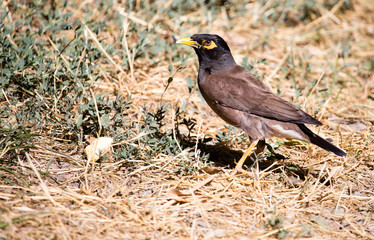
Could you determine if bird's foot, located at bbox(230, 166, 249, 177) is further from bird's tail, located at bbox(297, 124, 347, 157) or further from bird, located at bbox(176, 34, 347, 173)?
bird's tail, located at bbox(297, 124, 347, 157)

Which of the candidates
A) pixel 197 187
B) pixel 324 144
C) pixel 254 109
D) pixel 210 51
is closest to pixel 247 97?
pixel 254 109

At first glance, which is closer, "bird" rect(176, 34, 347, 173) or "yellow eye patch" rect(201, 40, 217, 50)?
"bird" rect(176, 34, 347, 173)

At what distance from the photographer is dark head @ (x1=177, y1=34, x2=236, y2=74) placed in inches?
185

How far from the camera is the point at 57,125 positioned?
13.5 feet

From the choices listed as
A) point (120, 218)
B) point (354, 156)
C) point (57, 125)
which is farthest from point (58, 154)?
point (354, 156)

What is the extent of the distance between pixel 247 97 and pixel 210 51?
0.75m

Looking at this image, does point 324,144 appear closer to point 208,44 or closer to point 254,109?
point 254,109

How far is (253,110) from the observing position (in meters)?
4.32

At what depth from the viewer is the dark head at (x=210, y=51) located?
471 centimetres

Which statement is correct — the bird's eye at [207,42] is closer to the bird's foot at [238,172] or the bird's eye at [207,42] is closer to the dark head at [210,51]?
the dark head at [210,51]

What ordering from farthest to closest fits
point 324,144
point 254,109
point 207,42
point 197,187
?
point 207,42 → point 254,109 → point 324,144 → point 197,187

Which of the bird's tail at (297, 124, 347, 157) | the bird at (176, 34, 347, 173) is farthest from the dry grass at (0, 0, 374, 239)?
the bird at (176, 34, 347, 173)

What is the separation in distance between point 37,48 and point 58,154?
1678mm

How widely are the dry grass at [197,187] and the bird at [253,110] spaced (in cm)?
30
